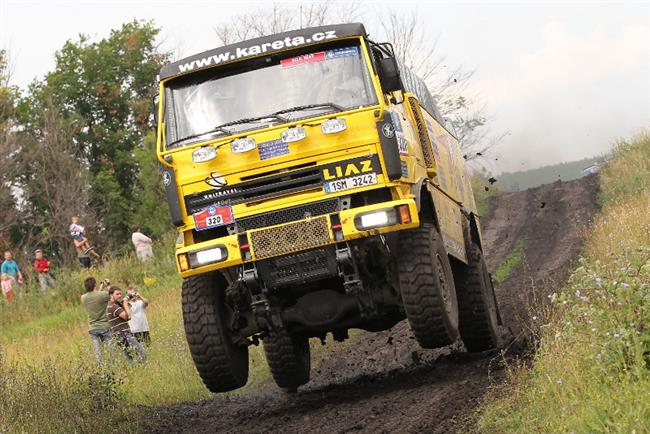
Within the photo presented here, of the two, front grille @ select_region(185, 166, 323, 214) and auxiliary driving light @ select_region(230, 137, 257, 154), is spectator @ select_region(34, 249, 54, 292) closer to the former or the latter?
front grille @ select_region(185, 166, 323, 214)

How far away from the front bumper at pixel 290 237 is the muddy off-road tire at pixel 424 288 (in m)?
0.49

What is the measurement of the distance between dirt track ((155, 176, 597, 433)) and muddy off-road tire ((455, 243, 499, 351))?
0.62 ft

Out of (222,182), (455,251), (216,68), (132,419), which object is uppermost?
(216,68)

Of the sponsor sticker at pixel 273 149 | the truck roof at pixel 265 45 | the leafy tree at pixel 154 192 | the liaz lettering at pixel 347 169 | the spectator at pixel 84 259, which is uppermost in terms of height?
the leafy tree at pixel 154 192

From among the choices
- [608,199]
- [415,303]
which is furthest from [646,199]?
[415,303]

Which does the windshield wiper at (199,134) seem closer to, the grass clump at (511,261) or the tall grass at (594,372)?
the tall grass at (594,372)

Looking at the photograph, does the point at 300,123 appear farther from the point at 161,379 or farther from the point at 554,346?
the point at 161,379

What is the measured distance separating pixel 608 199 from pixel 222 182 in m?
17.7

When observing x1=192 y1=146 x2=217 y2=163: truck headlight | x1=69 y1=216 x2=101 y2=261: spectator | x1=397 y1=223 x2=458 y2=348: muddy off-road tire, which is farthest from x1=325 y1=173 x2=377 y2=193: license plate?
x1=69 y1=216 x2=101 y2=261: spectator

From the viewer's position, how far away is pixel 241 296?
10.4 metres

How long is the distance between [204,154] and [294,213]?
0.95 m

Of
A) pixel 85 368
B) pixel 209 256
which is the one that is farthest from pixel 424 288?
pixel 85 368

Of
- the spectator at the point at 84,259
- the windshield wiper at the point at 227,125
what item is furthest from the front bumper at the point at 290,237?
the spectator at the point at 84,259

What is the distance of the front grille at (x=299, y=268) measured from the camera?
9852 millimetres
